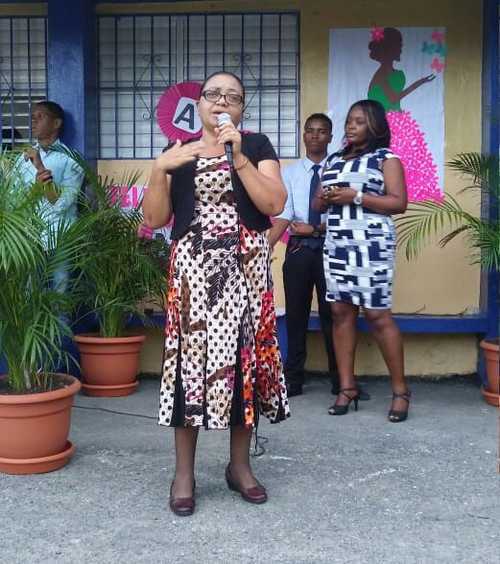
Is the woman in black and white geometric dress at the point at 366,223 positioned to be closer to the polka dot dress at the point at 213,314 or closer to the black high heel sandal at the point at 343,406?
the black high heel sandal at the point at 343,406

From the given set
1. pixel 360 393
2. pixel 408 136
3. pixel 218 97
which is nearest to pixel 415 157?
pixel 408 136

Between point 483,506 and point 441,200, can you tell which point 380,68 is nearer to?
point 441,200

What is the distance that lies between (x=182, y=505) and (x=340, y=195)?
81.2 inches

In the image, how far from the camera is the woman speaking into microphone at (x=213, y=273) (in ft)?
10.8

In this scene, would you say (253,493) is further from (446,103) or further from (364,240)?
(446,103)

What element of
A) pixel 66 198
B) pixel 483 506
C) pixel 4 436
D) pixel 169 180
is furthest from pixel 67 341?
pixel 483 506

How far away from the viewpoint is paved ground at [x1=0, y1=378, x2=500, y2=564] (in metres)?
3.05

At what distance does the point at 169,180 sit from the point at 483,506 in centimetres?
193

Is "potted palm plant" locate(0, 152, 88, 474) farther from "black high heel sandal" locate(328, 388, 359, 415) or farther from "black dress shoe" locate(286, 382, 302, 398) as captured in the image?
"black dress shoe" locate(286, 382, 302, 398)

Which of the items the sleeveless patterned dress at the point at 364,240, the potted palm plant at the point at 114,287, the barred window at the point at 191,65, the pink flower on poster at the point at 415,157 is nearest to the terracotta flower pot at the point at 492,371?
the sleeveless patterned dress at the point at 364,240

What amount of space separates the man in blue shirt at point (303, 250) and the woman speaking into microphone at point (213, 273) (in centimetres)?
183

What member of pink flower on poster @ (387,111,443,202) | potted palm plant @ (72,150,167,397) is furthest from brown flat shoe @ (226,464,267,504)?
pink flower on poster @ (387,111,443,202)

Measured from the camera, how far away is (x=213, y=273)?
3324mm

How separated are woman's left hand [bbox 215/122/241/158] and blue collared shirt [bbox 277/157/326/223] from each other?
2.27m
